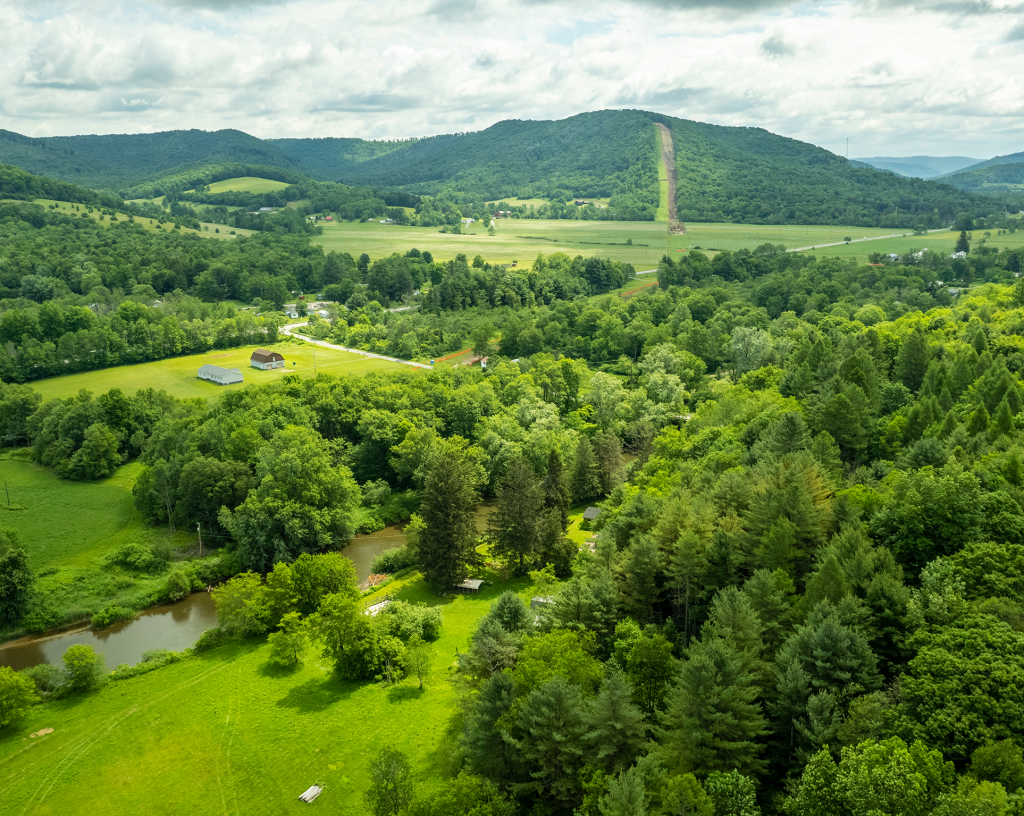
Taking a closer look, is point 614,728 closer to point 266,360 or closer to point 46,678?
point 46,678

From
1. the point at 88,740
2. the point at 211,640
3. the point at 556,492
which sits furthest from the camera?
the point at 556,492

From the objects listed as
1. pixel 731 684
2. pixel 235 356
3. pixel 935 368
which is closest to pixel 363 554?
pixel 731 684

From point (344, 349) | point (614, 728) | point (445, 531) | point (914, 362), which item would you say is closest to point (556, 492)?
point (445, 531)

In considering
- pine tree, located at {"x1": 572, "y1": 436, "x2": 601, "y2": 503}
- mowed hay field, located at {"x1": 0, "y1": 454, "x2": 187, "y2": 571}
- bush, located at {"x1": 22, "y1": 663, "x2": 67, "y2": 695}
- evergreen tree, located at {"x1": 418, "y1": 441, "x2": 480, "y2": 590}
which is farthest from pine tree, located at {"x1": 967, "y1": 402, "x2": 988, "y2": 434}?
mowed hay field, located at {"x1": 0, "y1": 454, "x2": 187, "y2": 571}

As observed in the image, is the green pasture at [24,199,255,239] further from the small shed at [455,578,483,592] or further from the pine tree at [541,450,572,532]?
the small shed at [455,578,483,592]

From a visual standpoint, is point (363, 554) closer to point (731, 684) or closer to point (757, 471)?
point (757, 471)

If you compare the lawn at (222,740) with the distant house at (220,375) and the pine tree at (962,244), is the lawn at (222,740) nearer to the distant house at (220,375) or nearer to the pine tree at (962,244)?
the distant house at (220,375)
